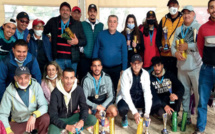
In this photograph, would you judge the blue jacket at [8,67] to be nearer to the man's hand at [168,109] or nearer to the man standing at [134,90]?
the man standing at [134,90]

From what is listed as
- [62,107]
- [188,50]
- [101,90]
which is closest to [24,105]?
[62,107]

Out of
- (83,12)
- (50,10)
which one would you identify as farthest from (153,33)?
(50,10)

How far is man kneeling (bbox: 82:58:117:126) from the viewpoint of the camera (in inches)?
134

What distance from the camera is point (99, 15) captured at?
22.9 feet

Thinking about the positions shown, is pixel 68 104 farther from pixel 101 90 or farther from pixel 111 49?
pixel 111 49

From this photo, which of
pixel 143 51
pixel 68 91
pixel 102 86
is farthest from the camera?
pixel 143 51

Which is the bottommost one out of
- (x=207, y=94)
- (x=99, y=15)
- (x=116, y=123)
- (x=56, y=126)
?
(x=116, y=123)

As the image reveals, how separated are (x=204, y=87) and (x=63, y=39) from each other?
7.58ft

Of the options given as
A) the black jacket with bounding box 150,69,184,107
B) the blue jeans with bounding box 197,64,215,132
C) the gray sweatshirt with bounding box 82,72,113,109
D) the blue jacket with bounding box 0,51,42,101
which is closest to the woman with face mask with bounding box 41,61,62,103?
the blue jacket with bounding box 0,51,42,101

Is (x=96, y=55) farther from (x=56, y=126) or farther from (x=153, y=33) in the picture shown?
(x=56, y=126)

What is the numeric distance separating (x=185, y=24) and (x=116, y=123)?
1.95 m

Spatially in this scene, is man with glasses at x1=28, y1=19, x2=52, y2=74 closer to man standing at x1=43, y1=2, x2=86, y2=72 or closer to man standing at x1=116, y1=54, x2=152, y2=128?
man standing at x1=43, y1=2, x2=86, y2=72

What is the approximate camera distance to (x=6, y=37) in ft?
11.0

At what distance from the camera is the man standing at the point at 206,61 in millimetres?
2865
